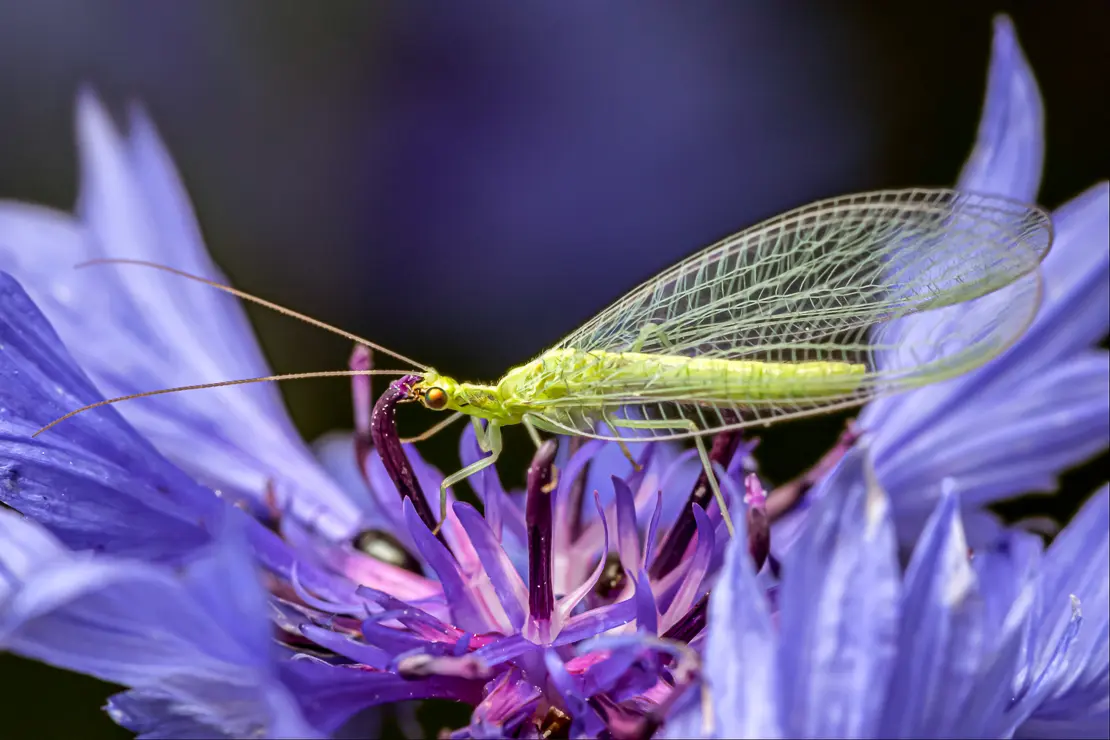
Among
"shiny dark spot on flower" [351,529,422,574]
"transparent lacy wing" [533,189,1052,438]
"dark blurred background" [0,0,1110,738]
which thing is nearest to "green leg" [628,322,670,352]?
"transparent lacy wing" [533,189,1052,438]

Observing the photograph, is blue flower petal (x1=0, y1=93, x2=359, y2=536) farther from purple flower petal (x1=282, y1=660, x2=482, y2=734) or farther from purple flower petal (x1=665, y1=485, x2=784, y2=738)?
purple flower petal (x1=665, y1=485, x2=784, y2=738)

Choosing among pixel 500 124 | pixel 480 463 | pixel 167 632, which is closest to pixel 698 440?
pixel 480 463

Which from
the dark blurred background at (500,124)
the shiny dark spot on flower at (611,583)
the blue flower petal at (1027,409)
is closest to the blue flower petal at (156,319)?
the shiny dark spot on flower at (611,583)

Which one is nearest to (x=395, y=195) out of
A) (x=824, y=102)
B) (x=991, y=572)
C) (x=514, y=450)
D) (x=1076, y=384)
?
A: (x=514, y=450)

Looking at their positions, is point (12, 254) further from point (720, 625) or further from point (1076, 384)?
point (1076, 384)

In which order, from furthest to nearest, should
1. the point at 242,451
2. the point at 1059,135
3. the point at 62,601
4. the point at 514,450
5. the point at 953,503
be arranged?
the point at 1059,135, the point at 514,450, the point at 242,451, the point at 953,503, the point at 62,601

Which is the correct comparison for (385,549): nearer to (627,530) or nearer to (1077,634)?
(627,530)
